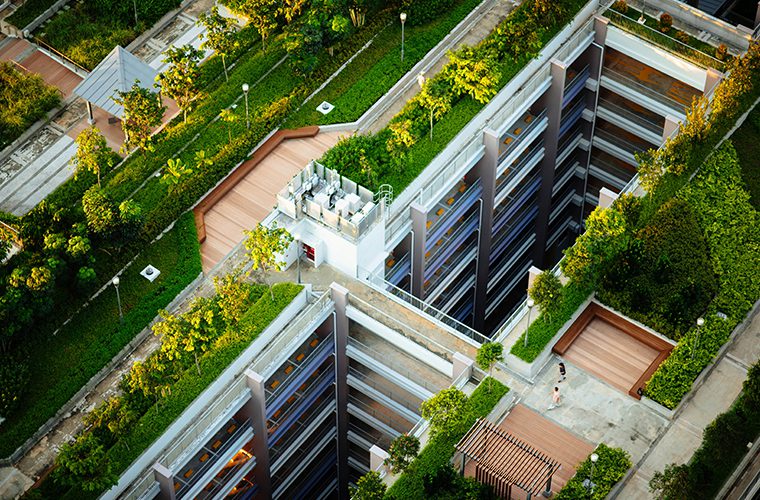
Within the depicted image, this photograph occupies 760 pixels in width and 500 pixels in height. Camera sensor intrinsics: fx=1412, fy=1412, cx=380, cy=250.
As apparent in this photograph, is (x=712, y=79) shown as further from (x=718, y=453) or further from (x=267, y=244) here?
(x=267, y=244)

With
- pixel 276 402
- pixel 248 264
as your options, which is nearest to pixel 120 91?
pixel 248 264

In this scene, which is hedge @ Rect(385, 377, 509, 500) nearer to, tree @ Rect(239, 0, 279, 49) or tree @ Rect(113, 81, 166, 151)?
tree @ Rect(113, 81, 166, 151)

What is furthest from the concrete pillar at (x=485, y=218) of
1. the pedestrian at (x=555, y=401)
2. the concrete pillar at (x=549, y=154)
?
the pedestrian at (x=555, y=401)

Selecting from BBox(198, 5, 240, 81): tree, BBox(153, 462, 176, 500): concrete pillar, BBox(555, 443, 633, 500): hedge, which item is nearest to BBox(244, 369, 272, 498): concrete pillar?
BBox(153, 462, 176, 500): concrete pillar

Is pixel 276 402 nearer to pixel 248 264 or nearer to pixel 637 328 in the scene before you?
pixel 248 264

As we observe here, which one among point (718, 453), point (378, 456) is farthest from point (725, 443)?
point (378, 456)

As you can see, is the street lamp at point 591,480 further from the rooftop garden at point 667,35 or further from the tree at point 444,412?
the rooftop garden at point 667,35
